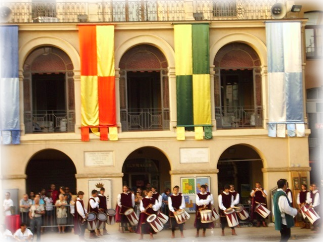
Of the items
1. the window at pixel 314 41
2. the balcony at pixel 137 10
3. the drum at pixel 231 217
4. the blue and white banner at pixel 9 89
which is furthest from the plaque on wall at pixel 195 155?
the window at pixel 314 41

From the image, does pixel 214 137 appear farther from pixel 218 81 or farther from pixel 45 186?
pixel 45 186

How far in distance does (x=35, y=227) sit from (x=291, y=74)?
38.9 ft

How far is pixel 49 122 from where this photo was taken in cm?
3009

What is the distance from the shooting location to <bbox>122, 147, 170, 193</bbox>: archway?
33719 millimetres

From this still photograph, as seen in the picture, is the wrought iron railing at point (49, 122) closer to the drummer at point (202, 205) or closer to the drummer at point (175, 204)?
the drummer at point (175, 204)

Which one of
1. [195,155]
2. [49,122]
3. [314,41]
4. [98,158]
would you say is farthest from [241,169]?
[49,122]

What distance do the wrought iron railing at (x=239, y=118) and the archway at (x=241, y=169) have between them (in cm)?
202

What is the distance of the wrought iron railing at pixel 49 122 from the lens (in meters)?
29.7

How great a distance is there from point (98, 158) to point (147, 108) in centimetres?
331

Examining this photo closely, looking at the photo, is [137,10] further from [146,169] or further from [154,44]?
[146,169]

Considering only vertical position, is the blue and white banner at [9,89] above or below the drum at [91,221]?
above

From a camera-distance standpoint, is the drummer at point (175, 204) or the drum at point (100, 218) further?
the drum at point (100, 218)

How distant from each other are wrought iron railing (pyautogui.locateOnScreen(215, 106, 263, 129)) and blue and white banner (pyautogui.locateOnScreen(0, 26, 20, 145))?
805 cm

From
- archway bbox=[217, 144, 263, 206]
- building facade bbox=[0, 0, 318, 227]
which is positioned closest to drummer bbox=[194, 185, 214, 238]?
building facade bbox=[0, 0, 318, 227]
